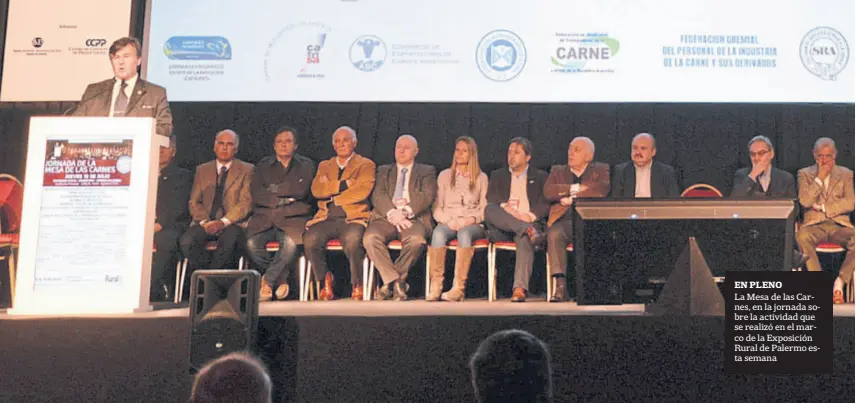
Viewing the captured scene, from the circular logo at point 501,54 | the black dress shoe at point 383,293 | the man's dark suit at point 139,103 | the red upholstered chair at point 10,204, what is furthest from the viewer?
the circular logo at point 501,54

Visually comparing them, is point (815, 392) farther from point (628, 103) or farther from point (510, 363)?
point (628, 103)

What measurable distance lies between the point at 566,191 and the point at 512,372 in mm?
3465

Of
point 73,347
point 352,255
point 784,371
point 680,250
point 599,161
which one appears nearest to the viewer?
point 784,371

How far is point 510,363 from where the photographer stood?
1774mm

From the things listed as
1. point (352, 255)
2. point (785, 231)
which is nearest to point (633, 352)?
point (785, 231)

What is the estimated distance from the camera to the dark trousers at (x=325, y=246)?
508cm

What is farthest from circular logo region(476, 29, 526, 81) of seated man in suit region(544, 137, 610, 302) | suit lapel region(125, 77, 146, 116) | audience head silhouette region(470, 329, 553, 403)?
audience head silhouette region(470, 329, 553, 403)

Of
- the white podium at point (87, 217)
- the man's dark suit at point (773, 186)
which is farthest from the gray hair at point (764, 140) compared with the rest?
the white podium at point (87, 217)

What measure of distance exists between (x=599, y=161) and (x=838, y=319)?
316 centimetres

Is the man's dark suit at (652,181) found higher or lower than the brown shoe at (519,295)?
higher

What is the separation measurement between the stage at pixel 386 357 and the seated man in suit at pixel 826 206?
8.08ft

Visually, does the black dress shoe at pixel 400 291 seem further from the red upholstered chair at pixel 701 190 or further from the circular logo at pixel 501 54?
the red upholstered chair at pixel 701 190

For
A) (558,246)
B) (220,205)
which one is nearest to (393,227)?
(558,246)

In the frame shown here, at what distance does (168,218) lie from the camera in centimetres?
529
